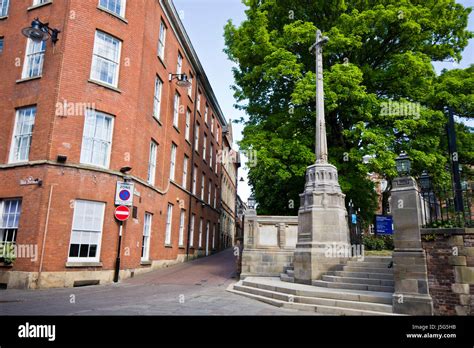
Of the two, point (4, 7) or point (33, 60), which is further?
point (4, 7)

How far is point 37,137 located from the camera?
13289mm

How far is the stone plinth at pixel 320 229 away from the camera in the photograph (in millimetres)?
11102

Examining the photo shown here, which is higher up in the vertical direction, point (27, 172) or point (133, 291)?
point (27, 172)

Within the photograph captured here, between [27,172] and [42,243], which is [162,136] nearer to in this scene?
[27,172]

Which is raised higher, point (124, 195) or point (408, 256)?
point (124, 195)

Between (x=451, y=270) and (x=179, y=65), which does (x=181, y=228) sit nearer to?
(x=179, y=65)

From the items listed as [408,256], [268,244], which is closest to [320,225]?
[268,244]

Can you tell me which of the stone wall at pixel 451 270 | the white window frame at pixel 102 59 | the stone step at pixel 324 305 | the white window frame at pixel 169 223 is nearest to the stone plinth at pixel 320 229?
the stone step at pixel 324 305

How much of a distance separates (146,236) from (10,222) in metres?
6.28

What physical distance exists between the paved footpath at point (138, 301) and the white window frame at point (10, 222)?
2373mm

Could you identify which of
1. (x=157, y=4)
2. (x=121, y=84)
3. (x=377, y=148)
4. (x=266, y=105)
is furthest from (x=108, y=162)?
(x=377, y=148)

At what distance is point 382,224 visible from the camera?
20.7 meters

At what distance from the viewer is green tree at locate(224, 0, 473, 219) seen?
1431 cm

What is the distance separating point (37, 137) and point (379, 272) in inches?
551
